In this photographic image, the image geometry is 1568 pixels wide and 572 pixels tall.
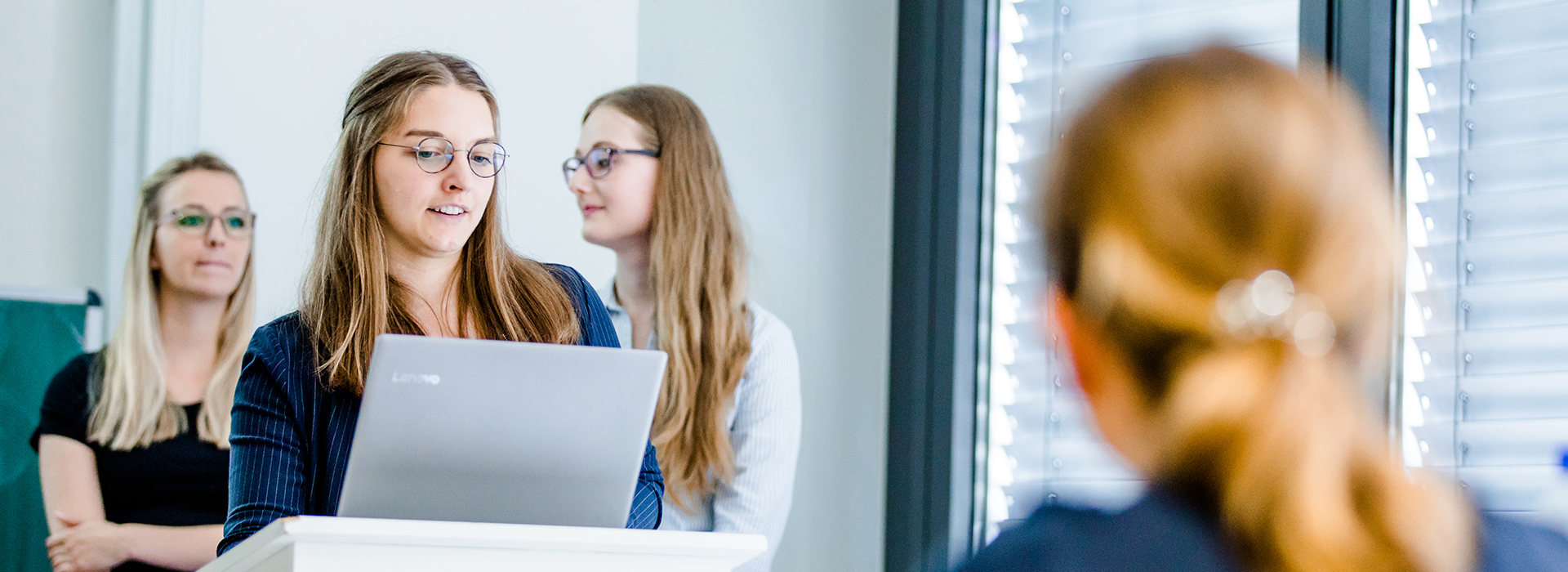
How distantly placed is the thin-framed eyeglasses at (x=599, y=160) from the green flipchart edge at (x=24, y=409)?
1.18m

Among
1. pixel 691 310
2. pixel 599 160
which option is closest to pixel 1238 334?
pixel 691 310

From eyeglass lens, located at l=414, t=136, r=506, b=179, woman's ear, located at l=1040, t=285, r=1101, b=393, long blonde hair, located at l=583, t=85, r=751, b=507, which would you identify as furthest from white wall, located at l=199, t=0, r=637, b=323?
woman's ear, located at l=1040, t=285, r=1101, b=393

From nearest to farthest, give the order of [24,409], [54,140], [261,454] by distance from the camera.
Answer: [261,454], [24,409], [54,140]

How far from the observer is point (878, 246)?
12.0 feet

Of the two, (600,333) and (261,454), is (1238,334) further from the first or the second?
(600,333)

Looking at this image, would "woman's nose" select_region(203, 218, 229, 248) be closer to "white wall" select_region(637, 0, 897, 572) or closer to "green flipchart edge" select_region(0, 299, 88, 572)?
"green flipchart edge" select_region(0, 299, 88, 572)

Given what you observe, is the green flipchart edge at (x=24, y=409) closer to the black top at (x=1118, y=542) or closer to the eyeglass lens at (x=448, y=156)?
the eyeglass lens at (x=448, y=156)

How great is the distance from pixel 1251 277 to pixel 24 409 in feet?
9.78

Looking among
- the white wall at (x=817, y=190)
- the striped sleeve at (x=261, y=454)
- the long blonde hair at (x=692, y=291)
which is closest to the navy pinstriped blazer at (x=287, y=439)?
the striped sleeve at (x=261, y=454)

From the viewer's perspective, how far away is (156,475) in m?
2.90

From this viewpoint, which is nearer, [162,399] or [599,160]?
[162,399]

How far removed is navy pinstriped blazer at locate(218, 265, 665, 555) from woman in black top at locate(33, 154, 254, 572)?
1.08 meters

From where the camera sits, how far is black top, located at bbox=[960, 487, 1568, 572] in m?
0.80

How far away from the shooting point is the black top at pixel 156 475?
2.88 meters
